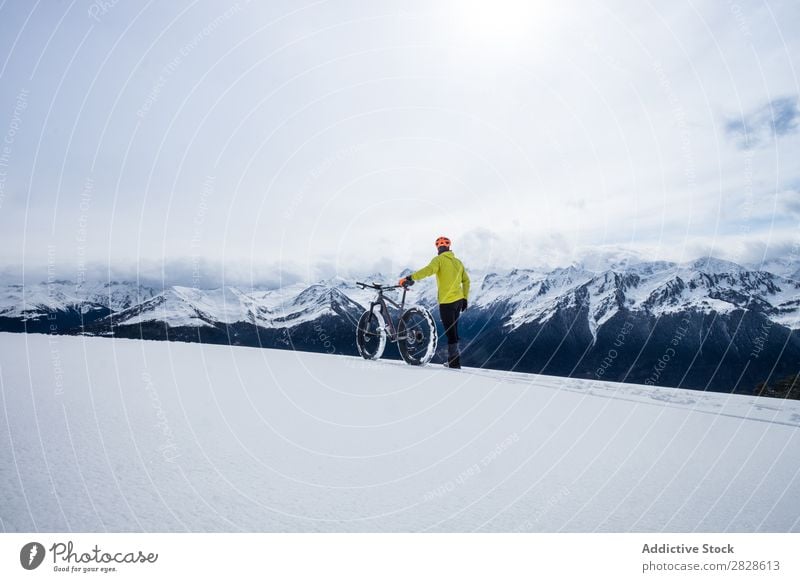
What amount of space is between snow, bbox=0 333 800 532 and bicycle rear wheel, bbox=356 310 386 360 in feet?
16.2

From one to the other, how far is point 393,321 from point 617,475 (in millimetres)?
7576

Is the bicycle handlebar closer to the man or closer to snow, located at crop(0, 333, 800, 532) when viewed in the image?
the man

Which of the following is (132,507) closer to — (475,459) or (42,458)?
(42,458)

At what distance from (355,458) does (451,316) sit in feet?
23.1

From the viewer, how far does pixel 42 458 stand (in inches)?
105

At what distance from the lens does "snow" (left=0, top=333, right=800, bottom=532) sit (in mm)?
2365

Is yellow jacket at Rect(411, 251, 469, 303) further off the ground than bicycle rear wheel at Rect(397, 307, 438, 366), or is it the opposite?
yellow jacket at Rect(411, 251, 469, 303)

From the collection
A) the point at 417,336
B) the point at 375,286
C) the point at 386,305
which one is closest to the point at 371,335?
the point at 386,305

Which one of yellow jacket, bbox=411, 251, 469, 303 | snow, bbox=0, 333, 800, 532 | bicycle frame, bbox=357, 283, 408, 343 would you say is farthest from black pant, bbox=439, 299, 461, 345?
snow, bbox=0, 333, 800, 532

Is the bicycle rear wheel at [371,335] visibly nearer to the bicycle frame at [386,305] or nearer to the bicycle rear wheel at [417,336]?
the bicycle frame at [386,305]

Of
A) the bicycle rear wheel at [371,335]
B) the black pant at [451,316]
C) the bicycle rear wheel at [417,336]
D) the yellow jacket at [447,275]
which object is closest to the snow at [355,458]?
the bicycle rear wheel at [417,336]

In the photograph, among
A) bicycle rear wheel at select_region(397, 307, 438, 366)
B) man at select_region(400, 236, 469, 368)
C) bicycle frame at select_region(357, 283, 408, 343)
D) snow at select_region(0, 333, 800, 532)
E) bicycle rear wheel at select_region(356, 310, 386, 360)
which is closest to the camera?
snow at select_region(0, 333, 800, 532)
